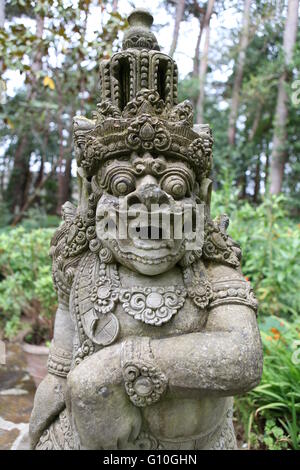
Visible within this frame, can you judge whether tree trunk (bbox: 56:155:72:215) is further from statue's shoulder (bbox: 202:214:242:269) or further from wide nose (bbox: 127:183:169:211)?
wide nose (bbox: 127:183:169:211)

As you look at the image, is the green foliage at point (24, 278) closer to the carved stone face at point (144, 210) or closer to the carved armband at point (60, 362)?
the carved armband at point (60, 362)

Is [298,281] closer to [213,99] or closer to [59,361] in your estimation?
[59,361]

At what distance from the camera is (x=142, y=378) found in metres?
1.27

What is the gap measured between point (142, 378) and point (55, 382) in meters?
0.59

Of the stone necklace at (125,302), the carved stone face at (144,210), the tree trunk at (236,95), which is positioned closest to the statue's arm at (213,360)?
the stone necklace at (125,302)

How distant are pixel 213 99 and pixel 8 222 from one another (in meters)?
6.87

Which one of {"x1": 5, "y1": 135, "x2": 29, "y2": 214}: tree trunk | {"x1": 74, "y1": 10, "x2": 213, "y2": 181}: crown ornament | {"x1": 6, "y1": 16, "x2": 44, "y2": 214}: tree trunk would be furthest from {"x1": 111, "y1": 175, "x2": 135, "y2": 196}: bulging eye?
{"x1": 5, "y1": 135, "x2": 29, "y2": 214}: tree trunk

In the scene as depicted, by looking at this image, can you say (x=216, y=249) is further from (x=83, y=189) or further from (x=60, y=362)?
(x=60, y=362)

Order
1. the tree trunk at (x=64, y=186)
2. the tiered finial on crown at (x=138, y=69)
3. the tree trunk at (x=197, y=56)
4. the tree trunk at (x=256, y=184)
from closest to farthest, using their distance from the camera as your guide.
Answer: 1. the tiered finial on crown at (x=138, y=69)
2. the tree trunk at (x=197, y=56)
3. the tree trunk at (x=64, y=186)
4. the tree trunk at (x=256, y=184)

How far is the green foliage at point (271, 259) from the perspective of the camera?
3777 millimetres

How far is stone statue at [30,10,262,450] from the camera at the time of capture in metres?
1.29

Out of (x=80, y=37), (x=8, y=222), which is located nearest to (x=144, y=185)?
(x=80, y=37)

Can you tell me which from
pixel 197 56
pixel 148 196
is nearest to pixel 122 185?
pixel 148 196

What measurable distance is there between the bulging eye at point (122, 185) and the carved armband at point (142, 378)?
0.59 meters
